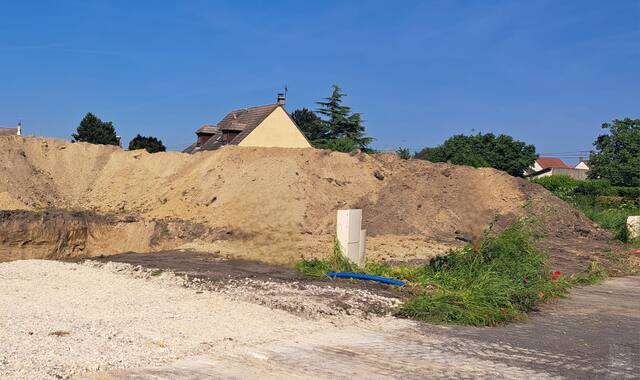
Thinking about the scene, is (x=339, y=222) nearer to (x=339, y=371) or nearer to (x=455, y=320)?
(x=455, y=320)

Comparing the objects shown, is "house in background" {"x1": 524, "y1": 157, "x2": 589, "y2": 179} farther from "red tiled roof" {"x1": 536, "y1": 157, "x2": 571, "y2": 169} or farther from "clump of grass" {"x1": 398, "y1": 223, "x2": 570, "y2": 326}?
"clump of grass" {"x1": 398, "y1": 223, "x2": 570, "y2": 326}

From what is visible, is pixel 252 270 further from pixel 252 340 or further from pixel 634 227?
pixel 634 227

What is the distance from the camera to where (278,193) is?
1909cm

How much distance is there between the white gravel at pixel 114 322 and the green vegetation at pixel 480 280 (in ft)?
5.69

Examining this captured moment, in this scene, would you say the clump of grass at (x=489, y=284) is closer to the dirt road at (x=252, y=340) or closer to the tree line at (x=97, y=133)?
the dirt road at (x=252, y=340)

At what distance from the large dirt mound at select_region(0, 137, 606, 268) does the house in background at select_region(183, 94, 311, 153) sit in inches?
554

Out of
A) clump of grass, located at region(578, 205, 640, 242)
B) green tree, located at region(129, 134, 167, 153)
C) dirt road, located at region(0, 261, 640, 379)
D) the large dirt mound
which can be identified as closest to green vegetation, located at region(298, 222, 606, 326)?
dirt road, located at region(0, 261, 640, 379)

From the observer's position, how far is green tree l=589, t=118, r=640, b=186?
60.2 metres

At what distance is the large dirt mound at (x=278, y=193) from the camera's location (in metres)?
18.0

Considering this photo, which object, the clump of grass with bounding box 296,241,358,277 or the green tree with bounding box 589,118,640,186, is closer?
the clump of grass with bounding box 296,241,358,277

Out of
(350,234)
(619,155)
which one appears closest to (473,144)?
(619,155)

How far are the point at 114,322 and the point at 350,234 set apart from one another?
5616 millimetres

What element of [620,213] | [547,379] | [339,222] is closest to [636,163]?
[620,213]

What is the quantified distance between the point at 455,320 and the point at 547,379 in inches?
112
